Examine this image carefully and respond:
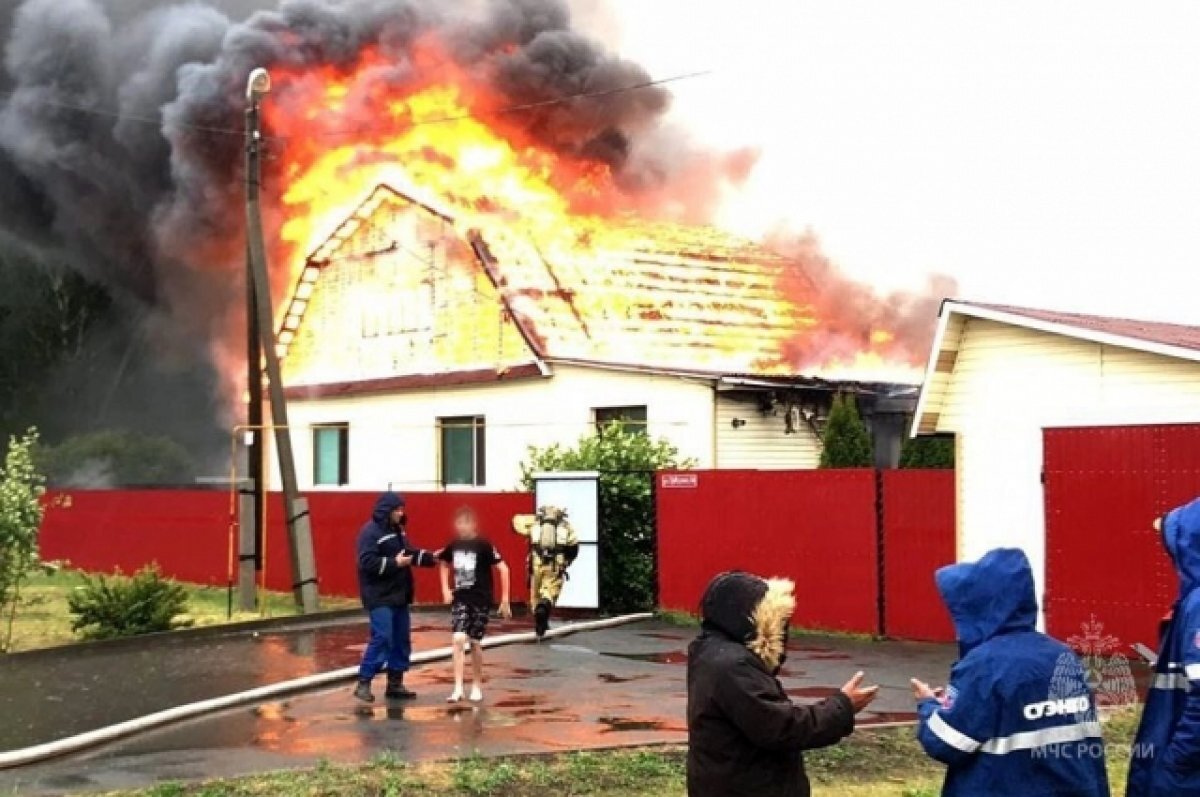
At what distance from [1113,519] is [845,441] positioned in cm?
750

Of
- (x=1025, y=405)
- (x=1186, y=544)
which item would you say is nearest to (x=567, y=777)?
(x=1186, y=544)

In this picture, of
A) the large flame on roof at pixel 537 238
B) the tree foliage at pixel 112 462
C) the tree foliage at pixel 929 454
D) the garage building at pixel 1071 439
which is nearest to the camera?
the garage building at pixel 1071 439

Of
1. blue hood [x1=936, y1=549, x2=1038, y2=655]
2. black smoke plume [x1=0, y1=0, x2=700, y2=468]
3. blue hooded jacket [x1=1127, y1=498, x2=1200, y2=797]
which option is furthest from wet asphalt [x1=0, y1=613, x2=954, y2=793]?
black smoke plume [x1=0, y1=0, x2=700, y2=468]

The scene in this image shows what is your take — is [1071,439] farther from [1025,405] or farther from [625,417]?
[625,417]

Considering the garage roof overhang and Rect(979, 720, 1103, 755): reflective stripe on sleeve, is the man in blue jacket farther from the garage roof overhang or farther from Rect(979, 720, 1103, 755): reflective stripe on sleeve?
Rect(979, 720, 1103, 755): reflective stripe on sleeve

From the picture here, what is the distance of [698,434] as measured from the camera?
2186 centimetres

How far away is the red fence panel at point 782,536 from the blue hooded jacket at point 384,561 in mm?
6072

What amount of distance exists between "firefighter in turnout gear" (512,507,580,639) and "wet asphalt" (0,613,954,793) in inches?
22.4

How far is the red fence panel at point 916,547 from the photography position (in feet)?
49.9

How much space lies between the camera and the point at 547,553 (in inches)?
646

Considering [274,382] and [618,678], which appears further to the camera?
[274,382]

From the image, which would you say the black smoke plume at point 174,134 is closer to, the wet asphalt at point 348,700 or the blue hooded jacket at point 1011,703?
the wet asphalt at point 348,700

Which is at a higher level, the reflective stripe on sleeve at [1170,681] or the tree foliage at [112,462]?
the tree foliage at [112,462]

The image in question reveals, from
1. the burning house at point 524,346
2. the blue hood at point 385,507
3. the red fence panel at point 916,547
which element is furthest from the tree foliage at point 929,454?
the blue hood at point 385,507
